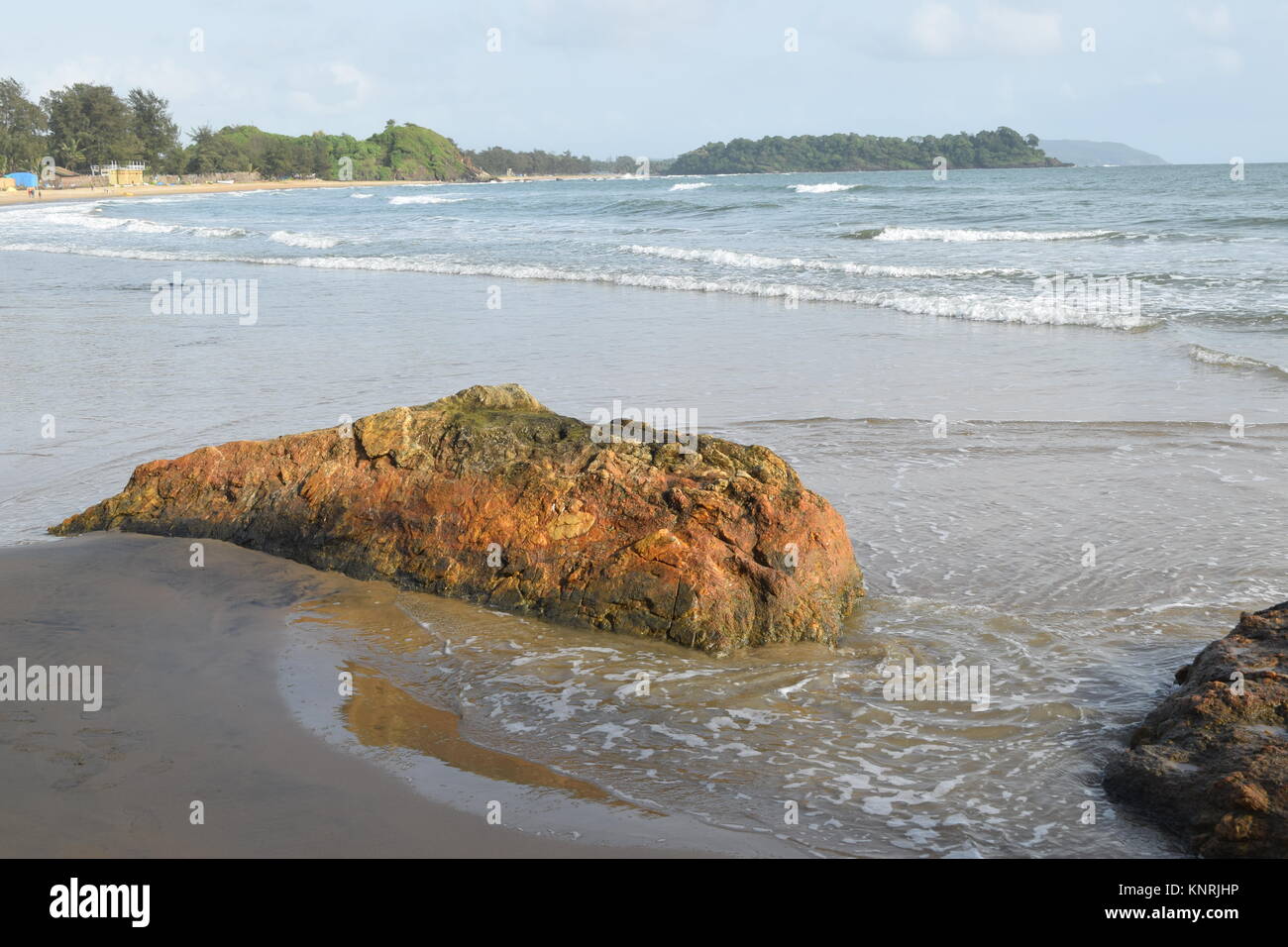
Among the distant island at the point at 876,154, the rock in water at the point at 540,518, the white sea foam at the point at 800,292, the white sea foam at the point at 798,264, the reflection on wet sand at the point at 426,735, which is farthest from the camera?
the distant island at the point at 876,154

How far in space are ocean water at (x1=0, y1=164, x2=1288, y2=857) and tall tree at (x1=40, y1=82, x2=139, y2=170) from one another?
10247 centimetres

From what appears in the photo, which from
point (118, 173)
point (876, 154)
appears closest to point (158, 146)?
point (118, 173)

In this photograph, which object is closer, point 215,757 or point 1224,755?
point 1224,755

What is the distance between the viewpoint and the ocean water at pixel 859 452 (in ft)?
11.5

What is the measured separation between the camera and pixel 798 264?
2038 centimetres

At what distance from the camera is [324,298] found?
16.9 meters

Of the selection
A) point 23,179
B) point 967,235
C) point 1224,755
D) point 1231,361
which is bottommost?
point 1224,755

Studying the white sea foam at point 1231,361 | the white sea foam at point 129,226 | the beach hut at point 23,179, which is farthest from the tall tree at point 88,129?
the white sea foam at point 1231,361

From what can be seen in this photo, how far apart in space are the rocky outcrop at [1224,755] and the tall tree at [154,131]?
13317 cm

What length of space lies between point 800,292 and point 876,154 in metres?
117

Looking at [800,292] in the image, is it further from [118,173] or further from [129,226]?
[118,173]

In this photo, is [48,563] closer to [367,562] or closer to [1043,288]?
[367,562]

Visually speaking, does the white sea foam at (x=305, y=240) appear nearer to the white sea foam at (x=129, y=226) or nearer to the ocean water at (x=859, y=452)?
the white sea foam at (x=129, y=226)

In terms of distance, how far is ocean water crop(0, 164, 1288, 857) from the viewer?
11.5ft
